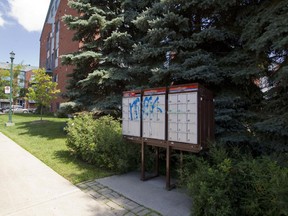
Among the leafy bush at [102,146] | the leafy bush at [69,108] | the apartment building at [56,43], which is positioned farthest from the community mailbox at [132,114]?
the apartment building at [56,43]

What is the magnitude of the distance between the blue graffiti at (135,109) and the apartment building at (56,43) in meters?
18.9

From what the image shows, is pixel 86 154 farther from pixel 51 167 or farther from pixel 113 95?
pixel 113 95

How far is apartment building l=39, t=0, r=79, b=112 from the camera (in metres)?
25.6

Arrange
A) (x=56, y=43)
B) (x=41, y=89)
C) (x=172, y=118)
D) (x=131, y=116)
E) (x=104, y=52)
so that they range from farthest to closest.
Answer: (x=56, y=43) → (x=41, y=89) → (x=104, y=52) → (x=131, y=116) → (x=172, y=118)

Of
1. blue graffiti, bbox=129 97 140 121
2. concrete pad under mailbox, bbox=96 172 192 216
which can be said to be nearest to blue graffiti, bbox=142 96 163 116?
blue graffiti, bbox=129 97 140 121

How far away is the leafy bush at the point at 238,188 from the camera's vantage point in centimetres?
305

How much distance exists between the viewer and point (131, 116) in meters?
5.69

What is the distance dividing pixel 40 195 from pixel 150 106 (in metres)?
2.78

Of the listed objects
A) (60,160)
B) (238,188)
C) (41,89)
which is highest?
(41,89)

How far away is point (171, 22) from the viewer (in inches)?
251

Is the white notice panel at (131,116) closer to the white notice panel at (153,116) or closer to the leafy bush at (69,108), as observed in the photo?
the white notice panel at (153,116)

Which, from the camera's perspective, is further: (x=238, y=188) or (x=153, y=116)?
(x=153, y=116)

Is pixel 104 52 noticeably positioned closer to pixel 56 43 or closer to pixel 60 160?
pixel 60 160

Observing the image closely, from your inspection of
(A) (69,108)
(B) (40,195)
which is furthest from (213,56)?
(A) (69,108)
